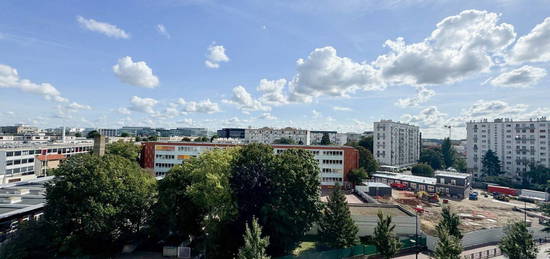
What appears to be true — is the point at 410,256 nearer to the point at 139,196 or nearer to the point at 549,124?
the point at 139,196

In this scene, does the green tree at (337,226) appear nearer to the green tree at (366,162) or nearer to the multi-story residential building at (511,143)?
the green tree at (366,162)

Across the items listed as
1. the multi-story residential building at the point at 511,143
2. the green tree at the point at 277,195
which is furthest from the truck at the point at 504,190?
the green tree at the point at 277,195

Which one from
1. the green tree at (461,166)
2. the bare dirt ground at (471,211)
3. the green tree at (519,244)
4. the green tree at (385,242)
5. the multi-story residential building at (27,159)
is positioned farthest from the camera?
the green tree at (461,166)

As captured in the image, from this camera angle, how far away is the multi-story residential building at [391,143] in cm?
9262

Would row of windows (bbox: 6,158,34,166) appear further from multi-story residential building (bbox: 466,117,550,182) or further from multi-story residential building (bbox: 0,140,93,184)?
multi-story residential building (bbox: 466,117,550,182)

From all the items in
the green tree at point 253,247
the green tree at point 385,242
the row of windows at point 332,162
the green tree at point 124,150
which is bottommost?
the green tree at point 385,242

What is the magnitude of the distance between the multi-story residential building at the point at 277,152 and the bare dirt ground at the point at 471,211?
1171 centimetres

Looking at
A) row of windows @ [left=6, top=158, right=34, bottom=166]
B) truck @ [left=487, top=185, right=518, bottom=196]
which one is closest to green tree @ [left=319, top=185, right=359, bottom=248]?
truck @ [left=487, top=185, right=518, bottom=196]

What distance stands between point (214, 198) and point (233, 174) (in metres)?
2.75

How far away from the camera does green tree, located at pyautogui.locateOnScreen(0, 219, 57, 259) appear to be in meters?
18.8

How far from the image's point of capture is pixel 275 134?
132000 millimetres

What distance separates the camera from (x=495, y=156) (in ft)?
274

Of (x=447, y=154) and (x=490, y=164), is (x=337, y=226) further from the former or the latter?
(x=447, y=154)

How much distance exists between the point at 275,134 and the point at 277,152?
71.5 m
